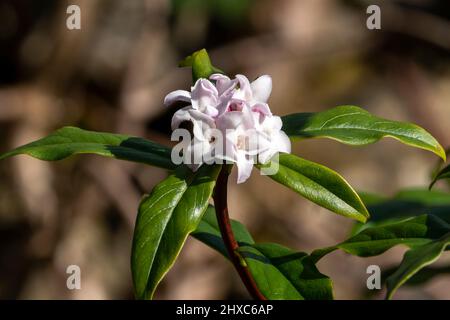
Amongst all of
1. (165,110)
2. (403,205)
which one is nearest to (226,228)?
(403,205)

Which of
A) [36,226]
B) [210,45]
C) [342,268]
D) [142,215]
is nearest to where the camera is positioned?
[142,215]

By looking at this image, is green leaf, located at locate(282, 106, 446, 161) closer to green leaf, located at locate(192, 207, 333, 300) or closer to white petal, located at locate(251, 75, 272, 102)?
white petal, located at locate(251, 75, 272, 102)

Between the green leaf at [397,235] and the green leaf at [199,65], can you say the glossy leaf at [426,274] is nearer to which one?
the green leaf at [397,235]

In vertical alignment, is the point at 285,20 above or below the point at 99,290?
above

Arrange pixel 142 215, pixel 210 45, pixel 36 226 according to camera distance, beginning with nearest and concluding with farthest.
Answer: pixel 142 215, pixel 36 226, pixel 210 45

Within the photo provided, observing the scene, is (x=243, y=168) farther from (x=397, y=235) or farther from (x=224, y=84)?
(x=397, y=235)

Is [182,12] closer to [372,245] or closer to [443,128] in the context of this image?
[443,128]

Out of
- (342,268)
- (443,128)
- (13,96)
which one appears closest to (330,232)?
(342,268)
